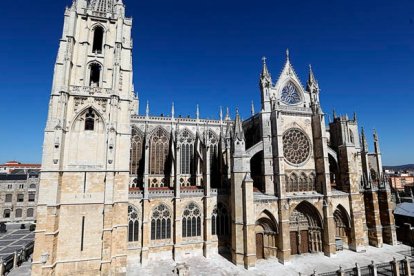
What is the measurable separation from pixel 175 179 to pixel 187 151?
827 cm

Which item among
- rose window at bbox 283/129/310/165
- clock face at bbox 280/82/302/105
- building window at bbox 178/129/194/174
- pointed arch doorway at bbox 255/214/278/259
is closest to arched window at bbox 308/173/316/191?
rose window at bbox 283/129/310/165

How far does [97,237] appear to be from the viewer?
18.3 metres

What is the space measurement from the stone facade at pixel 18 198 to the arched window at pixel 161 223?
120 ft

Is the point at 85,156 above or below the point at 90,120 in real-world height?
below

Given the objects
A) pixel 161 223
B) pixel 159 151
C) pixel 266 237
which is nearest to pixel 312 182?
pixel 266 237

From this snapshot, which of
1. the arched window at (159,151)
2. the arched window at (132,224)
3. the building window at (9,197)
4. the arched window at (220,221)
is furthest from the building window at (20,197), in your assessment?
the arched window at (220,221)

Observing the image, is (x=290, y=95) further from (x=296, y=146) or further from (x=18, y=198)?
(x=18, y=198)

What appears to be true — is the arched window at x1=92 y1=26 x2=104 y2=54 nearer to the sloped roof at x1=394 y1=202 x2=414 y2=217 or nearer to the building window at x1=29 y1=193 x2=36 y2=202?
the sloped roof at x1=394 y1=202 x2=414 y2=217

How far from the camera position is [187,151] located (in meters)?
31.3

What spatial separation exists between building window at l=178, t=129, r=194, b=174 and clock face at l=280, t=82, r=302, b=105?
1260 centimetres

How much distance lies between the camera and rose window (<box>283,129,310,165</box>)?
2628 centimetres

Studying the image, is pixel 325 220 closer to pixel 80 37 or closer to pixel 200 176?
pixel 200 176

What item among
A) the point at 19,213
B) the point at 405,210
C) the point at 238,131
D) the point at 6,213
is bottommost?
the point at 19,213

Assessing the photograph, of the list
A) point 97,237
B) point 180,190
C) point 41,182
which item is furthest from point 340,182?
point 41,182
